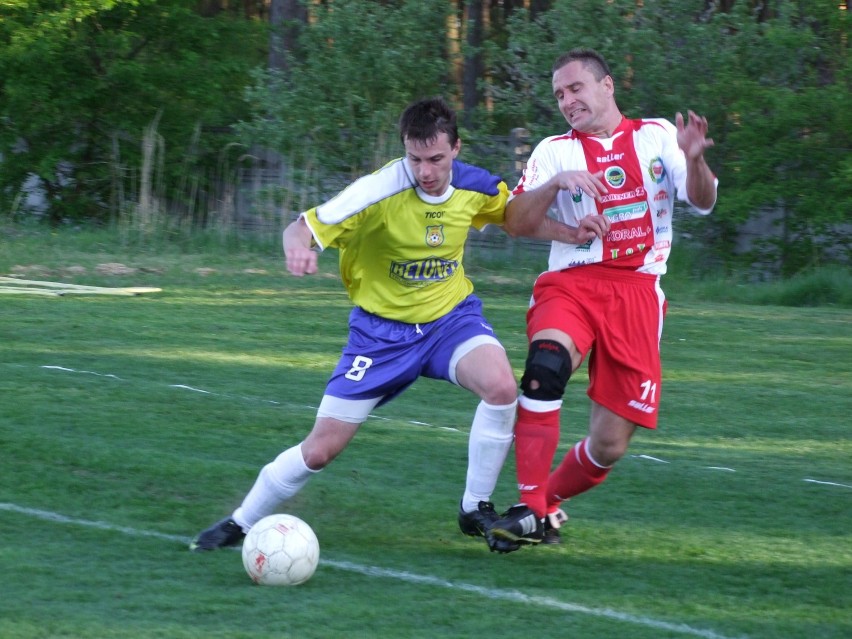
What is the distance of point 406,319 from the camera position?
16.7 ft

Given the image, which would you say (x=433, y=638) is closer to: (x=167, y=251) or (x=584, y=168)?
(x=584, y=168)

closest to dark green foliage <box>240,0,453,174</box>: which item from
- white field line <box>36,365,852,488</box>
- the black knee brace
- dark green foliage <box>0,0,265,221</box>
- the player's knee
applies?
dark green foliage <box>0,0,265,221</box>

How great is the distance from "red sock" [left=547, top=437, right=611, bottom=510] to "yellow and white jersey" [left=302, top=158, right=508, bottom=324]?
2.78 feet

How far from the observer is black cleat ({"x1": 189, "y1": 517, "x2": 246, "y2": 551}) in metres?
5.04

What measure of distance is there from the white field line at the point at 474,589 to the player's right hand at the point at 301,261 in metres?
1.15

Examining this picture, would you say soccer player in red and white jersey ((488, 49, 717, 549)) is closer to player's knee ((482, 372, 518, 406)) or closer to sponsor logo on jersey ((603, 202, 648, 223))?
sponsor logo on jersey ((603, 202, 648, 223))

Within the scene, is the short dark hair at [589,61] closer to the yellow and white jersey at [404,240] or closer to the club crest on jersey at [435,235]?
the yellow and white jersey at [404,240]

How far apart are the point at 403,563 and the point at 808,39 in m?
15.8

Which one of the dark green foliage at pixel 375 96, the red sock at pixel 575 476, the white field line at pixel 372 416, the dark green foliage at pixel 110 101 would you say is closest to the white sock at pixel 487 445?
the red sock at pixel 575 476

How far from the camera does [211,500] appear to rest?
5.86 metres

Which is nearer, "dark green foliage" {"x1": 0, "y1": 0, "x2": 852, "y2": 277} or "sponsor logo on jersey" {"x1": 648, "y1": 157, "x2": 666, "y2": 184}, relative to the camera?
"sponsor logo on jersey" {"x1": 648, "y1": 157, "x2": 666, "y2": 184}

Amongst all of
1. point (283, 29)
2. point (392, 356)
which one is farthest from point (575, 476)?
point (283, 29)

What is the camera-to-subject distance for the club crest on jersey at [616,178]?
5.31 meters

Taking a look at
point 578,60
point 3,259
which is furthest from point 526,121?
point 578,60
